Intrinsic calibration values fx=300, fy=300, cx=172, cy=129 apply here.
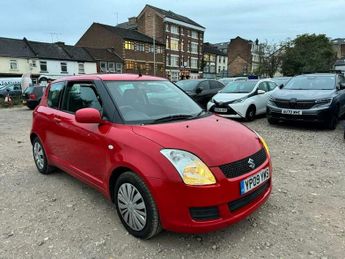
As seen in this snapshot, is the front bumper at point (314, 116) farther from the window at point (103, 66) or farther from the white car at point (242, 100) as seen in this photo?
the window at point (103, 66)

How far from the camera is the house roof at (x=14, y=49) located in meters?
38.1

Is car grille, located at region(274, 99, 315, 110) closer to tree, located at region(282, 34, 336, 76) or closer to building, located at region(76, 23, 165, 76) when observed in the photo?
tree, located at region(282, 34, 336, 76)

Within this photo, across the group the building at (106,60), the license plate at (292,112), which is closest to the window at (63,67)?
the building at (106,60)

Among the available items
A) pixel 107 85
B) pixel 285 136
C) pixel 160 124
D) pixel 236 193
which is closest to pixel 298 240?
pixel 236 193

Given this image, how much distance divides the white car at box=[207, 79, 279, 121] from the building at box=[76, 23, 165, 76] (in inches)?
1542

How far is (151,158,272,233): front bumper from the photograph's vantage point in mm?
2648

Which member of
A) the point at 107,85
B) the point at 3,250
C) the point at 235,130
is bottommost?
the point at 3,250

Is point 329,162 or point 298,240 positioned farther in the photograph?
point 329,162

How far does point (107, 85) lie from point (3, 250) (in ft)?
6.82

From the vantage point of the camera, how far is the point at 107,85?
A: 3.70 m

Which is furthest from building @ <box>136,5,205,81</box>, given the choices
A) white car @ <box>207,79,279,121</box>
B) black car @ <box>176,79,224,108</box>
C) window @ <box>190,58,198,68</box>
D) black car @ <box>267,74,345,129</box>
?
black car @ <box>267,74,345,129</box>

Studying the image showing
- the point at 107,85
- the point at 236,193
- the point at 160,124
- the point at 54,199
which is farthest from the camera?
the point at 54,199

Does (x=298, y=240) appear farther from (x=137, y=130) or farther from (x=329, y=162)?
(x=329, y=162)

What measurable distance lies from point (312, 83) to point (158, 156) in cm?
811
